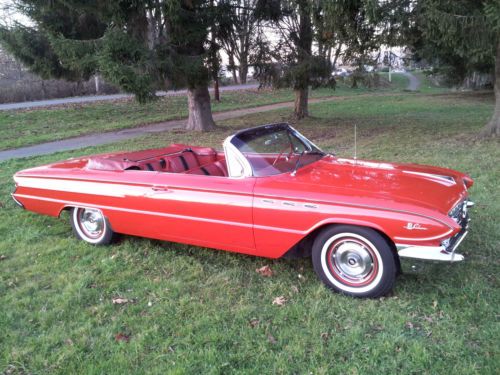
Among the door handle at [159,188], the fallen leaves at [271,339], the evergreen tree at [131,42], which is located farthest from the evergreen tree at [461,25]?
the fallen leaves at [271,339]

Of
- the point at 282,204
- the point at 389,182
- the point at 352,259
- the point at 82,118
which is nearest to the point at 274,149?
the point at 282,204

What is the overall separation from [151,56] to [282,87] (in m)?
4.73

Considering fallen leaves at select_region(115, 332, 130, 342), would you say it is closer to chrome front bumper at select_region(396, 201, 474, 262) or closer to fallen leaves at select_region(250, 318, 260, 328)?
fallen leaves at select_region(250, 318, 260, 328)

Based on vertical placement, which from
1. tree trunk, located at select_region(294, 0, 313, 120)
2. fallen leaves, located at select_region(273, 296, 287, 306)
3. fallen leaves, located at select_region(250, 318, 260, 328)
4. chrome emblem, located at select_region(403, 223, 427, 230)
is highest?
tree trunk, located at select_region(294, 0, 313, 120)

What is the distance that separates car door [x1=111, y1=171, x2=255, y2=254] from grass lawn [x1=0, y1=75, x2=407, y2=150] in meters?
9.21

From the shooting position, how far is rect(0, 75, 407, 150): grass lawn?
14.5 m

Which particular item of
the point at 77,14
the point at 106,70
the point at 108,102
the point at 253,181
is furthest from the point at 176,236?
the point at 108,102

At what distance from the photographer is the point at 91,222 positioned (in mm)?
4949

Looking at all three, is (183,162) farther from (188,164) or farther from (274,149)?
(274,149)

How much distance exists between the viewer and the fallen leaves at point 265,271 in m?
4.07

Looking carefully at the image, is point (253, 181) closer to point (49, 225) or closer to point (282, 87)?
point (49, 225)

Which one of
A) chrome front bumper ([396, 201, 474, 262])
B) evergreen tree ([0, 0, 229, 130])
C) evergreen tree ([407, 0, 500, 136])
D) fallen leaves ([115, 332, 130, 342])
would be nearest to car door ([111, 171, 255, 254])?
fallen leaves ([115, 332, 130, 342])

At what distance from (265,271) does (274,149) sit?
3.98 ft

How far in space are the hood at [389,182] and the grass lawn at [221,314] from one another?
0.55 meters
